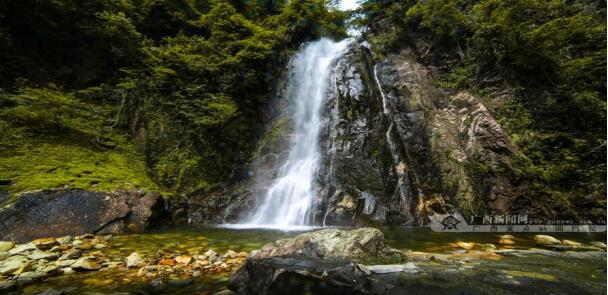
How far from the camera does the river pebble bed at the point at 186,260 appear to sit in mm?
2922

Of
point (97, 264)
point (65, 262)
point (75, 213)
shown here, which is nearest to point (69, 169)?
point (75, 213)

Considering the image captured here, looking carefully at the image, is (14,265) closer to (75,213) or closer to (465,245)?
(75,213)

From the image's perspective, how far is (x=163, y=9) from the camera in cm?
1151

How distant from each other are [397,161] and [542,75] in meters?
5.89

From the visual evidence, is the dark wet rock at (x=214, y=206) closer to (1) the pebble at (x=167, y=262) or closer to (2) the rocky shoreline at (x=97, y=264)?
(2) the rocky shoreline at (x=97, y=264)

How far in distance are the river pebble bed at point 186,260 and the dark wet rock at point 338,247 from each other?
1.96ft

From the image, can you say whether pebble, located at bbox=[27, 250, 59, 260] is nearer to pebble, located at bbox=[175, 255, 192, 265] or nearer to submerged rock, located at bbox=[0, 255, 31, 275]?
submerged rock, located at bbox=[0, 255, 31, 275]

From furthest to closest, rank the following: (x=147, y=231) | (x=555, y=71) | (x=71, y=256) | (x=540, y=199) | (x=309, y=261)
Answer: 1. (x=555, y=71)
2. (x=540, y=199)
3. (x=147, y=231)
4. (x=71, y=256)
5. (x=309, y=261)

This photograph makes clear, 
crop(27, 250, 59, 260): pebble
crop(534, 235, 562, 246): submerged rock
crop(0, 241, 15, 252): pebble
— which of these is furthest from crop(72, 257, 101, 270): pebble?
crop(534, 235, 562, 246): submerged rock

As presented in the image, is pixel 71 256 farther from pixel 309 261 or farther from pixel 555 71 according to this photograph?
pixel 555 71

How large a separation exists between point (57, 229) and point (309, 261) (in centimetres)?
509

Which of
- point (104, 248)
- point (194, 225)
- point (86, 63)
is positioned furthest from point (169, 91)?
point (104, 248)

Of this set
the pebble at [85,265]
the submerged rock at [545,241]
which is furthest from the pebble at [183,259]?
the submerged rock at [545,241]

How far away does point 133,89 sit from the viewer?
9.80m
